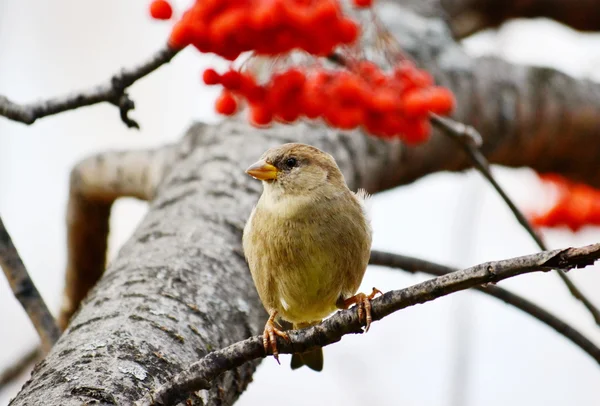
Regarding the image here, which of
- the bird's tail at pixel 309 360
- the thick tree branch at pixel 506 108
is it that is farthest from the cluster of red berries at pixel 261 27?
the thick tree branch at pixel 506 108

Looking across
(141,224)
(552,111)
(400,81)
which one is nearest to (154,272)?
(141,224)

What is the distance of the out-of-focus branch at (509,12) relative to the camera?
5719 mm

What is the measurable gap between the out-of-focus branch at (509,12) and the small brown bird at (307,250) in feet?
10.7

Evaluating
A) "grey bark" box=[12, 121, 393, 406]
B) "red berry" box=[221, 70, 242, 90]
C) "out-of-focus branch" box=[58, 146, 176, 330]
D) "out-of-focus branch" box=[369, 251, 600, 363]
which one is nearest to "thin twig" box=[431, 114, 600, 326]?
"out-of-focus branch" box=[369, 251, 600, 363]

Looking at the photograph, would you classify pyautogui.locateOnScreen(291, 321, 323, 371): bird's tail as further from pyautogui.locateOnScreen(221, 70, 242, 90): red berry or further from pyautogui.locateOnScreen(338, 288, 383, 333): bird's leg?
pyautogui.locateOnScreen(221, 70, 242, 90): red berry

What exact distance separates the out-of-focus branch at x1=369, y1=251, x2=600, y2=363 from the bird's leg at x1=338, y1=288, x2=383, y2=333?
23 cm

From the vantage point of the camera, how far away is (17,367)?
3615 millimetres

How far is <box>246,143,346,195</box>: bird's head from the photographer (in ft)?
9.91

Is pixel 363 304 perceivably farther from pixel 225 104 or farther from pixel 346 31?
pixel 225 104

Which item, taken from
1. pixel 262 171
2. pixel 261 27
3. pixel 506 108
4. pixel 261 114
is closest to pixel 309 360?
pixel 262 171

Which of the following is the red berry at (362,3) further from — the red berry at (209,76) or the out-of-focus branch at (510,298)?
the out-of-focus branch at (510,298)

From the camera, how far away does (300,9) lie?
95.2 inches

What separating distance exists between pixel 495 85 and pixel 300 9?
2599 mm

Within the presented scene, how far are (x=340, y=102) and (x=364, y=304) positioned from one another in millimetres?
1021
